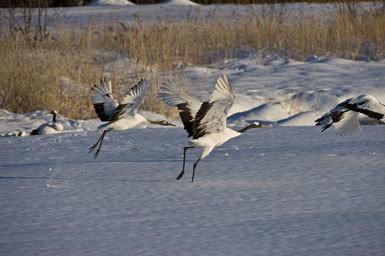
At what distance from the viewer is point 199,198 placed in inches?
185

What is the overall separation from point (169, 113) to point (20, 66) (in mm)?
2646

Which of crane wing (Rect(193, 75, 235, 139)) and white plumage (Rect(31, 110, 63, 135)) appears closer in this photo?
crane wing (Rect(193, 75, 235, 139))

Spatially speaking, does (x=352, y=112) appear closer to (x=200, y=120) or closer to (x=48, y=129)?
(x=200, y=120)

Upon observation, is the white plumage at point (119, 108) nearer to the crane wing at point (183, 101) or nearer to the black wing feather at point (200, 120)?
the crane wing at point (183, 101)

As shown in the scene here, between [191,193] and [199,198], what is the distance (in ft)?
0.62

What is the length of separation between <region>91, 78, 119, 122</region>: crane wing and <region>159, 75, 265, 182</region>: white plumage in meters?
1.24

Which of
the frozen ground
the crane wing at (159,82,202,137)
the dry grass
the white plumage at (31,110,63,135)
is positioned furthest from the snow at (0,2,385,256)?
the dry grass

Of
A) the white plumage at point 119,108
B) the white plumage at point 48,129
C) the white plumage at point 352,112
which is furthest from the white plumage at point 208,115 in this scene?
the white plumage at point 48,129

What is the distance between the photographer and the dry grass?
A: 9.74 metres

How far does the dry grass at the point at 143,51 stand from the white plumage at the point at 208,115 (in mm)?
4340

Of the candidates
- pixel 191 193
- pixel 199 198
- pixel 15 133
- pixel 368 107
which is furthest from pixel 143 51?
pixel 199 198

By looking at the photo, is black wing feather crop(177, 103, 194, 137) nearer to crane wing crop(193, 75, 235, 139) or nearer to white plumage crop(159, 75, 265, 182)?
white plumage crop(159, 75, 265, 182)

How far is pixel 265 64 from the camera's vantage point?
13.2 m

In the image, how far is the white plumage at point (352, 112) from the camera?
5512 millimetres
